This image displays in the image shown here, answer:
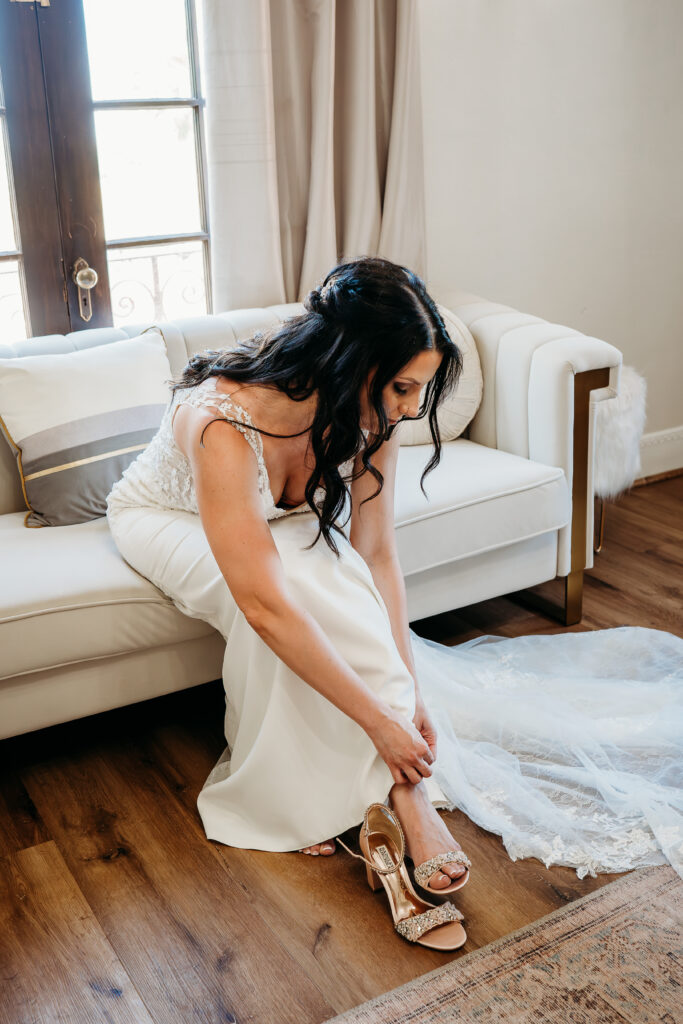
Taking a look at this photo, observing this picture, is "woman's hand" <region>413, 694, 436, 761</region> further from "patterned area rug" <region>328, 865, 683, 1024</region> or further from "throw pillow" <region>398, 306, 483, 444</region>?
"throw pillow" <region>398, 306, 483, 444</region>

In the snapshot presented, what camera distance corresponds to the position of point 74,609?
6.10 ft

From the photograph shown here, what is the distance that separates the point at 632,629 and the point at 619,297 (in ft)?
5.53

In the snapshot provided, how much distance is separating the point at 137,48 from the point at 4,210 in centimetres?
56

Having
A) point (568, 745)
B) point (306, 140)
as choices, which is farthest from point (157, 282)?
Result: point (568, 745)

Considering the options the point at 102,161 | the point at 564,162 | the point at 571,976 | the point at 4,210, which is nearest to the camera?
the point at 571,976

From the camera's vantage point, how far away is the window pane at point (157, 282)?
271 cm

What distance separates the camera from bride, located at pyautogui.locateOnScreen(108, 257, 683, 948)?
5.26 ft

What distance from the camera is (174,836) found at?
183 centimetres

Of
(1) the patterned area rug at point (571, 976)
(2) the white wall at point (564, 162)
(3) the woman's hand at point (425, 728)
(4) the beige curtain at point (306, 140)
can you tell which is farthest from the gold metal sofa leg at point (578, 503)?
(1) the patterned area rug at point (571, 976)

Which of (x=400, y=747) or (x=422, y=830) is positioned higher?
(x=400, y=747)

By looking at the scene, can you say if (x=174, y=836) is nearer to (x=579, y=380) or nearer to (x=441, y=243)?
(x=579, y=380)

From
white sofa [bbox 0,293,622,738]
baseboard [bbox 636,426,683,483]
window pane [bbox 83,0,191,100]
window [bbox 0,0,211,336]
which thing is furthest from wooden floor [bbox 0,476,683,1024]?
baseboard [bbox 636,426,683,483]

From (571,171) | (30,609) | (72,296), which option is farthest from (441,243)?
(30,609)

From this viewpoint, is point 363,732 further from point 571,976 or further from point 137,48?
point 137,48
